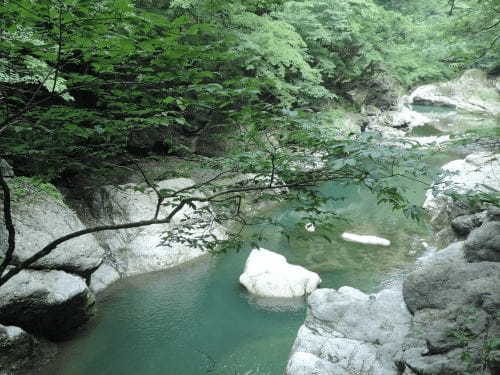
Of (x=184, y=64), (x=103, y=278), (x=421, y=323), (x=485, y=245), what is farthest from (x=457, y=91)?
(x=184, y=64)

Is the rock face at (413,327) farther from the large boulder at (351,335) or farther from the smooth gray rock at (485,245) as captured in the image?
the smooth gray rock at (485,245)

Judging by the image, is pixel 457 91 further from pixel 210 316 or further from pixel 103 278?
pixel 103 278

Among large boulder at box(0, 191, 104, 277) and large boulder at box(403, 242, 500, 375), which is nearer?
large boulder at box(403, 242, 500, 375)

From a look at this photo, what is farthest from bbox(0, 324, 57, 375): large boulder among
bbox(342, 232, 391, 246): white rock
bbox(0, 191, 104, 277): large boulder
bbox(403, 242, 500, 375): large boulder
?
bbox(342, 232, 391, 246): white rock

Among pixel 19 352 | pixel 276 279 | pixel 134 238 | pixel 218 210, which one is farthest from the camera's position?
pixel 134 238

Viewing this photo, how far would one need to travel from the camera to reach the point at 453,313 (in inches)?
172

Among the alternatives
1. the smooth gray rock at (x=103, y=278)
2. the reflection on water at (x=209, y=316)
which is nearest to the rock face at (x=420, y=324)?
the reflection on water at (x=209, y=316)

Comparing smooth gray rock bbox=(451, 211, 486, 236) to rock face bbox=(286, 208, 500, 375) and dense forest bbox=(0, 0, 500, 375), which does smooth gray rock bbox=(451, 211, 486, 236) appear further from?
rock face bbox=(286, 208, 500, 375)

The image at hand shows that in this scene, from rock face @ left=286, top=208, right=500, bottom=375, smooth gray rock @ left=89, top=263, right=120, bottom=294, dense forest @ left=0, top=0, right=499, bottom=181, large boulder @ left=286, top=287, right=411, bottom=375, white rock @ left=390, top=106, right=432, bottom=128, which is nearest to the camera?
dense forest @ left=0, top=0, right=499, bottom=181

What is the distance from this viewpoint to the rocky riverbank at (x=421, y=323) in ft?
12.6

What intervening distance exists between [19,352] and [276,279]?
167 inches

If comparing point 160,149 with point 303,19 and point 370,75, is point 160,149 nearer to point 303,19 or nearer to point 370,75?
point 303,19

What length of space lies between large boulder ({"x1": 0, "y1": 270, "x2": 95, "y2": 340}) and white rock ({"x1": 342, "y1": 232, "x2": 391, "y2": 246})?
6.04 meters

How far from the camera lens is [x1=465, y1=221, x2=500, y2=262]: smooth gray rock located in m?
5.24
